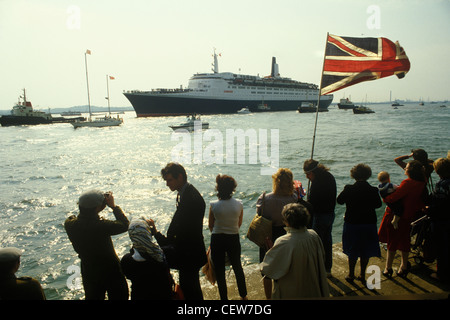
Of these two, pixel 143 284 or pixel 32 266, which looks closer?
pixel 143 284

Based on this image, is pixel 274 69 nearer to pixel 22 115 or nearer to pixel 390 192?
pixel 22 115

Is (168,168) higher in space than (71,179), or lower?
higher

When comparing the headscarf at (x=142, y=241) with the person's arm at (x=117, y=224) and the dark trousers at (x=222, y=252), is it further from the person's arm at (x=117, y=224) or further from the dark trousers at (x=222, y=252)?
the dark trousers at (x=222, y=252)

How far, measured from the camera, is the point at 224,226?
2.94m

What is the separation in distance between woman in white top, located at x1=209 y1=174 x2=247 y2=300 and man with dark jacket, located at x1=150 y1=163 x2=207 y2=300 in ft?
1.16

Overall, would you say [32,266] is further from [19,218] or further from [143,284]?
[143,284]

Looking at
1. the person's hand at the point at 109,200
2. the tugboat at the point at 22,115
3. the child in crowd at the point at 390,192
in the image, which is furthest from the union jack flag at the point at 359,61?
the tugboat at the point at 22,115

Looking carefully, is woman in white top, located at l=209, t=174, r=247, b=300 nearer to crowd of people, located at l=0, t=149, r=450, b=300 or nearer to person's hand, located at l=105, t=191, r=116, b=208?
crowd of people, located at l=0, t=149, r=450, b=300

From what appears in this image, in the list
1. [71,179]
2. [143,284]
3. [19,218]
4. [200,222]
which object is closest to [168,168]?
[200,222]

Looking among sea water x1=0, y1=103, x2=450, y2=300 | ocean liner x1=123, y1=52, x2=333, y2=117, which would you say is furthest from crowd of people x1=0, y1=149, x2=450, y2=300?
ocean liner x1=123, y1=52, x2=333, y2=117

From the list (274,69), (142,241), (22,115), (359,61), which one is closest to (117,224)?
(142,241)

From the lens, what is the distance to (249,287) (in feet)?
11.8

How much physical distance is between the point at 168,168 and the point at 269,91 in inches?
3402
